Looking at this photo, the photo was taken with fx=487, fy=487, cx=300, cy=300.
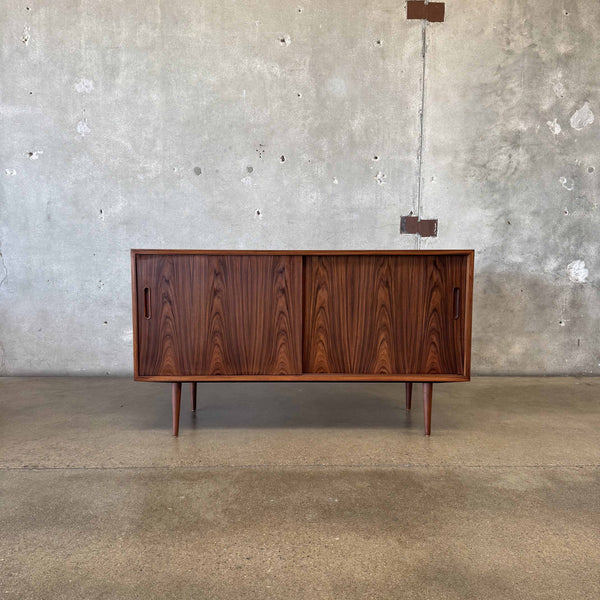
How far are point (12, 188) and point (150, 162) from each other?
2.76ft

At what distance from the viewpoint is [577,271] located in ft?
9.91

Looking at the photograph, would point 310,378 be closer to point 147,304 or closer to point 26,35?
point 147,304

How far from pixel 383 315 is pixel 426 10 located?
6.63 ft

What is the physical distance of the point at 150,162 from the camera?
2.88 meters

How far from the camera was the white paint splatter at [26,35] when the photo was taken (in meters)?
2.82

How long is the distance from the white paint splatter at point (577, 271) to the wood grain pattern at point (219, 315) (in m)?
1.99

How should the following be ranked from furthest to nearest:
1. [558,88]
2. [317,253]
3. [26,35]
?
1. [558,88]
2. [26,35]
3. [317,253]

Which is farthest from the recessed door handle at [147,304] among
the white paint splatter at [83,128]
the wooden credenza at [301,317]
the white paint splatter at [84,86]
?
the white paint splatter at [84,86]

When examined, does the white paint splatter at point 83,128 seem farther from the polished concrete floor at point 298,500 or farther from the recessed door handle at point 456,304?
the recessed door handle at point 456,304

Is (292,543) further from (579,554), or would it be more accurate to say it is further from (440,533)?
(579,554)

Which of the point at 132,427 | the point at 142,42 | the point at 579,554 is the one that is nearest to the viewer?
the point at 579,554

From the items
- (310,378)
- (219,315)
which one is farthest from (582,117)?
(219,315)

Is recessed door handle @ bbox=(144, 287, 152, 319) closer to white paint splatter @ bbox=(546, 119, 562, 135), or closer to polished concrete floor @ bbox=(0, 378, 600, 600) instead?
polished concrete floor @ bbox=(0, 378, 600, 600)

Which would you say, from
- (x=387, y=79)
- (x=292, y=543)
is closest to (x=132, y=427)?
(x=292, y=543)
